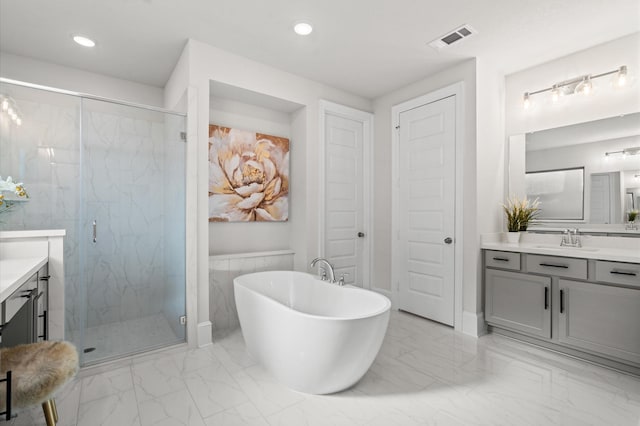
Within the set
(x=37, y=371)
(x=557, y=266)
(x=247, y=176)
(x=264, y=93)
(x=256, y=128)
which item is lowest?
(x=37, y=371)

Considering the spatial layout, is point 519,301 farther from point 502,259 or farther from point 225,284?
point 225,284

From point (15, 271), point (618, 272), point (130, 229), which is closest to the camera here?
point (15, 271)

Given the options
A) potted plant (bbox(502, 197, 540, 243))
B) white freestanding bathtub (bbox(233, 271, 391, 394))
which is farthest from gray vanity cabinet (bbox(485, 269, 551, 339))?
white freestanding bathtub (bbox(233, 271, 391, 394))

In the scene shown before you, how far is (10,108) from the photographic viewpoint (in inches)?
80.9

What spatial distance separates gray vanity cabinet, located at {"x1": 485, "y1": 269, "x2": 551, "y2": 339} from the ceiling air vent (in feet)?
6.71

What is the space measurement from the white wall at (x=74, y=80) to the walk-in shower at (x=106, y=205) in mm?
1097

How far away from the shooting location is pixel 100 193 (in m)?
2.35

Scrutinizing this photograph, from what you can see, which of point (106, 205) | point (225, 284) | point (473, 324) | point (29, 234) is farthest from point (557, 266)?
point (29, 234)

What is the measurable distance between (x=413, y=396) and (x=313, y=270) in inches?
67.3

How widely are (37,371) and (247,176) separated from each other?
2333 mm

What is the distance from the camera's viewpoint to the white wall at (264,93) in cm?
262

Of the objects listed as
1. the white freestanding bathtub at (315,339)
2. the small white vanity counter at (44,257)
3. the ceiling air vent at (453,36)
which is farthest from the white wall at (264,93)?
the ceiling air vent at (453,36)

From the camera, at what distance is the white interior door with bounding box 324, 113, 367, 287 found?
3.55 meters

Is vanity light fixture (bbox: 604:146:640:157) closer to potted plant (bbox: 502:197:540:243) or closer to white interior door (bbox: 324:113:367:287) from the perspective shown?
potted plant (bbox: 502:197:540:243)
